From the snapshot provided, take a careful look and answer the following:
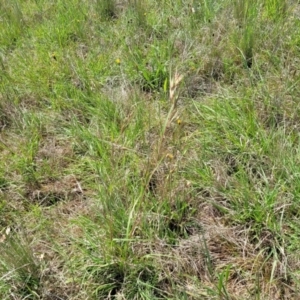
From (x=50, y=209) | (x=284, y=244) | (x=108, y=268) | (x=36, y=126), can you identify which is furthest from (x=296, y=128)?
(x=36, y=126)

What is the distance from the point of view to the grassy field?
1634 mm

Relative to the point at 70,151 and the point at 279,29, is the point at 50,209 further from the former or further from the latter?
the point at 279,29

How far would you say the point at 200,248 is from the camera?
167cm

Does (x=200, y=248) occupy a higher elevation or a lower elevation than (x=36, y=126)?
lower

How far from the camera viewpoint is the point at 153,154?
5.80ft

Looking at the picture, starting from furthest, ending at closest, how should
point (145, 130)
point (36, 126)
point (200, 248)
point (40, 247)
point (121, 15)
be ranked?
point (121, 15) → point (36, 126) → point (145, 130) → point (40, 247) → point (200, 248)

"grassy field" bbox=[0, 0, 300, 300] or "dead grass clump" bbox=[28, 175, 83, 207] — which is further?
"dead grass clump" bbox=[28, 175, 83, 207]

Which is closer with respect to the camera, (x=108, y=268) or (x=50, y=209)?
(x=108, y=268)

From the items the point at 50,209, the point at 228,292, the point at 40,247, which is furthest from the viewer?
the point at 50,209

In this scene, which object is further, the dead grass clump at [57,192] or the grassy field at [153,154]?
the dead grass clump at [57,192]

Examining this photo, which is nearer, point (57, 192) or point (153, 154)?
point (153, 154)

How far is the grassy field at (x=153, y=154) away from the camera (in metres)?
1.63

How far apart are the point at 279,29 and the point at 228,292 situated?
1.74 m

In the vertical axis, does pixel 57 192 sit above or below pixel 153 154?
below
